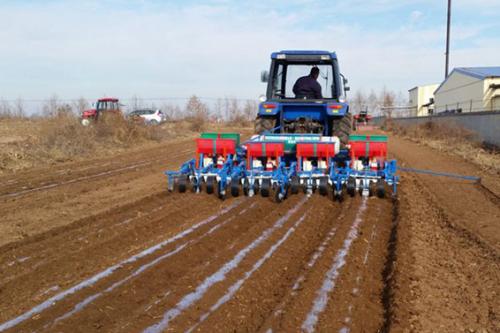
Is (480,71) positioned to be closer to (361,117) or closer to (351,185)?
(361,117)

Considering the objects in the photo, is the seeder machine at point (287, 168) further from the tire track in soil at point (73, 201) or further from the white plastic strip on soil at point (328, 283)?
the white plastic strip on soil at point (328, 283)

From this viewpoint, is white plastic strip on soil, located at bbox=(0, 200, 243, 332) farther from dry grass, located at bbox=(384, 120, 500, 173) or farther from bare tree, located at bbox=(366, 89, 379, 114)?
bare tree, located at bbox=(366, 89, 379, 114)

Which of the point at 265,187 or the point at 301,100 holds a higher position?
the point at 301,100

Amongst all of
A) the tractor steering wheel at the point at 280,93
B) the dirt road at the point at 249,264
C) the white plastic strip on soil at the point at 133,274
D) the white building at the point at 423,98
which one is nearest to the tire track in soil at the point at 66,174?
the dirt road at the point at 249,264

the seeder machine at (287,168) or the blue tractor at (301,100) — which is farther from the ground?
the blue tractor at (301,100)

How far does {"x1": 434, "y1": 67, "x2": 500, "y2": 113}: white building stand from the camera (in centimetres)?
3250

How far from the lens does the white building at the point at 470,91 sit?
32500mm

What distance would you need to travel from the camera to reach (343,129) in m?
9.38

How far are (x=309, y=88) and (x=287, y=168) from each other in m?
1.98

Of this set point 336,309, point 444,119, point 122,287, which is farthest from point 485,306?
point 444,119

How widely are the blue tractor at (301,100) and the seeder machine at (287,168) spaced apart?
2.71 feet

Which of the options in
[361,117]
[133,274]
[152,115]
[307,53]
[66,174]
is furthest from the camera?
[152,115]

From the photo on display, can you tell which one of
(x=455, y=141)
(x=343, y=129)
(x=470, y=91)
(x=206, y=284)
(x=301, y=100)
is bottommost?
(x=206, y=284)

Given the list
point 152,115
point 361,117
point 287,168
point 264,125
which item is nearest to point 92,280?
point 287,168
